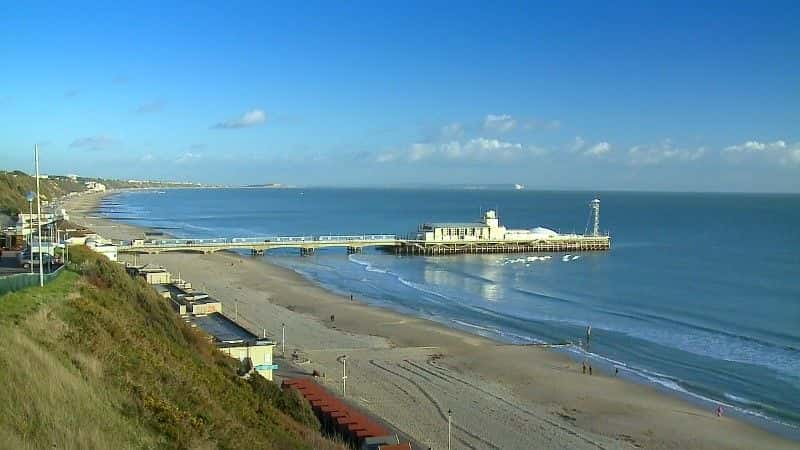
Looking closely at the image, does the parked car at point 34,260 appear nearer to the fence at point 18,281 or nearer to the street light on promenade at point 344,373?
the fence at point 18,281

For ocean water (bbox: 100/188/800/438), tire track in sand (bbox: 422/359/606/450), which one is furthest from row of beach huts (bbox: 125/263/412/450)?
ocean water (bbox: 100/188/800/438)

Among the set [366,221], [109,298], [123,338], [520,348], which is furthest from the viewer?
[366,221]

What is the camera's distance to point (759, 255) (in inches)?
2539

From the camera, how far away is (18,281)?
15.7 metres

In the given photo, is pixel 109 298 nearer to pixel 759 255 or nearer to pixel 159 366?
pixel 159 366

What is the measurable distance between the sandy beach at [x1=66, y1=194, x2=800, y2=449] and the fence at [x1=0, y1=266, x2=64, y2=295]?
371 inches

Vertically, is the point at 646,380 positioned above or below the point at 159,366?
below

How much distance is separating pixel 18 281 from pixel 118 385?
24.2 ft

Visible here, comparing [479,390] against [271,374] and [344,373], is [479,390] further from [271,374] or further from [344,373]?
[271,374]

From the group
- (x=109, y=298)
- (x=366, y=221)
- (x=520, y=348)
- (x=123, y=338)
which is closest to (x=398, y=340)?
(x=520, y=348)

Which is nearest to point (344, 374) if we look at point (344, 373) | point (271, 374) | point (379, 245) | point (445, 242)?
point (344, 373)

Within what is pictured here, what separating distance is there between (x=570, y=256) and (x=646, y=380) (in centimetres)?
4227

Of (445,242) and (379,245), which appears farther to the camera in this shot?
(445,242)

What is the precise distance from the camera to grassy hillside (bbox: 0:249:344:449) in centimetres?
777
